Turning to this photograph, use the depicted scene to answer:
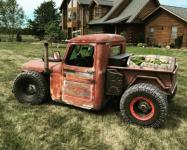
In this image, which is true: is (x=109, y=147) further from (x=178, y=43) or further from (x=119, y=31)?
(x=119, y=31)

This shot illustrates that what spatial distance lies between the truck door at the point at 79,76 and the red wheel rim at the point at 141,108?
0.90 metres

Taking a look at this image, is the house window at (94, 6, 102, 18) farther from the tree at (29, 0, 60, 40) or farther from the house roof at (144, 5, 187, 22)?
the tree at (29, 0, 60, 40)

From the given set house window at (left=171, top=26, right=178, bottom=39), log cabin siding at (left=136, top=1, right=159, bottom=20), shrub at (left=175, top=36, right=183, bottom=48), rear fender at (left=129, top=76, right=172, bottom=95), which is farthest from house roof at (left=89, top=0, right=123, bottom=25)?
rear fender at (left=129, top=76, right=172, bottom=95)

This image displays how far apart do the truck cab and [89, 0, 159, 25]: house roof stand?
24.0 metres

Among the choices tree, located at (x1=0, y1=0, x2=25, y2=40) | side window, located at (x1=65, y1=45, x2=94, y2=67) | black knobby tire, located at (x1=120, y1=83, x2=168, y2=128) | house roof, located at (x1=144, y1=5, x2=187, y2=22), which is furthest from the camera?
tree, located at (x1=0, y1=0, x2=25, y2=40)

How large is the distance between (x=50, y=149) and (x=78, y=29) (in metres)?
35.1

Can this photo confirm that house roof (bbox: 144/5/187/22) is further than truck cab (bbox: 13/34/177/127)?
Yes

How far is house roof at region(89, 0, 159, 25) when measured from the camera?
30055mm

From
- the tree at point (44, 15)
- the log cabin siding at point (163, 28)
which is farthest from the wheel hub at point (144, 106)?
the tree at point (44, 15)

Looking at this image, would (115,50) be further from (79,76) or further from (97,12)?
(97,12)

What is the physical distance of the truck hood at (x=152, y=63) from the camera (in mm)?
5242

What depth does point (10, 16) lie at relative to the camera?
→ 4775cm

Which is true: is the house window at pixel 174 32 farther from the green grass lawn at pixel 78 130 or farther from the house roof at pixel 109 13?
the green grass lawn at pixel 78 130

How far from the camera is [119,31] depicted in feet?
106
